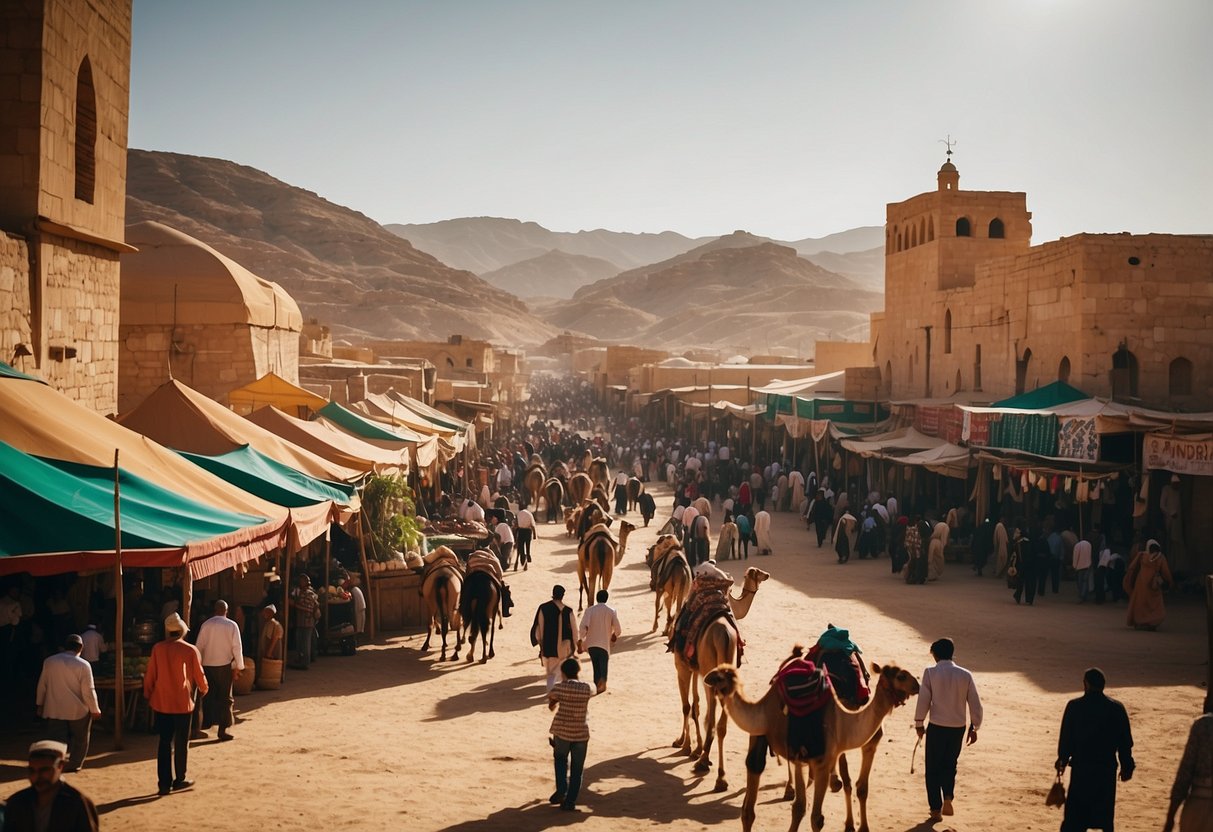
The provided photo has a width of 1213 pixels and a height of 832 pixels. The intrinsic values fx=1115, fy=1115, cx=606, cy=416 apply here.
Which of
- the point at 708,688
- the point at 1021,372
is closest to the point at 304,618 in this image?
the point at 708,688

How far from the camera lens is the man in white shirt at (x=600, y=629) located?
35.1ft

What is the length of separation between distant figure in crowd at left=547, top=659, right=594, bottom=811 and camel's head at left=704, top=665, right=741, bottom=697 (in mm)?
984

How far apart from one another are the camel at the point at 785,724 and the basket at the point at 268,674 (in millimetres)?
5560

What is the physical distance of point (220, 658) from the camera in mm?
8922

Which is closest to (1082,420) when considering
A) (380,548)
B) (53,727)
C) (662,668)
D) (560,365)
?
(662,668)

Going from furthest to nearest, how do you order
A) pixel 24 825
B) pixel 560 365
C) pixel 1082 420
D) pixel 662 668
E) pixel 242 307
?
pixel 560 365 < pixel 242 307 < pixel 1082 420 < pixel 662 668 < pixel 24 825

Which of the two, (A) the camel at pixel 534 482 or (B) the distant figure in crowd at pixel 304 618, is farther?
(A) the camel at pixel 534 482

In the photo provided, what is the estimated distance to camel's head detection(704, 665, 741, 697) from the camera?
7258 mm

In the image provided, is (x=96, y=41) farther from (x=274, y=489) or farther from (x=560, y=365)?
(x=560, y=365)

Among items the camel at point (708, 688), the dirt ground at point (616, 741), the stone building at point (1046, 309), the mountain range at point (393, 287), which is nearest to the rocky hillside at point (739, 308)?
the mountain range at point (393, 287)

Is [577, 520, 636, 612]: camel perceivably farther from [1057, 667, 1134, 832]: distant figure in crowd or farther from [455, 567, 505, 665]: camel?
[1057, 667, 1134, 832]: distant figure in crowd

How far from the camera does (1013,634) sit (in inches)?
564

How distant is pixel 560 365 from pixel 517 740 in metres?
115

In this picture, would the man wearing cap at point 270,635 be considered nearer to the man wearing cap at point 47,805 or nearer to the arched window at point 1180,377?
the man wearing cap at point 47,805
